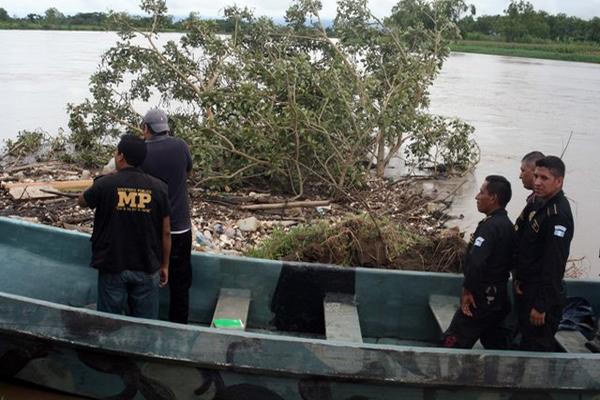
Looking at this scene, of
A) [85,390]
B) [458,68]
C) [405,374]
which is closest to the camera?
[405,374]

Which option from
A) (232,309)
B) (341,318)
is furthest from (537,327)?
(232,309)

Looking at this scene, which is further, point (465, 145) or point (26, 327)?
point (465, 145)

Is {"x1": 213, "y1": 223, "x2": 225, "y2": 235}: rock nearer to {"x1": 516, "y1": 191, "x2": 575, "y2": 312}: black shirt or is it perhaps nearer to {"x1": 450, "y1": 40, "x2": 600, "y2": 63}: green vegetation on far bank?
{"x1": 516, "y1": 191, "x2": 575, "y2": 312}: black shirt

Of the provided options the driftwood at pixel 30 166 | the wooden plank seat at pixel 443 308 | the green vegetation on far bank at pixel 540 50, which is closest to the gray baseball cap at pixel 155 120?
the wooden plank seat at pixel 443 308

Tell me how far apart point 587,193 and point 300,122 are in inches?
241

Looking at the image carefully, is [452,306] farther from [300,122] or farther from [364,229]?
[300,122]

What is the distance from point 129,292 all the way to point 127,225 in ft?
1.41

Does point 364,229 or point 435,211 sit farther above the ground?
point 364,229

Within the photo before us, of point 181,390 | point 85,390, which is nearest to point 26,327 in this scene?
point 85,390

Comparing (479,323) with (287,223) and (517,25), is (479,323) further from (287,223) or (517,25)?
(517,25)

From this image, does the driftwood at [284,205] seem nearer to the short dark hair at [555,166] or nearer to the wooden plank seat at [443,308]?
the wooden plank seat at [443,308]

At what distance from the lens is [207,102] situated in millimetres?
8406

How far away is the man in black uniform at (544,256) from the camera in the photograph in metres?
3.59

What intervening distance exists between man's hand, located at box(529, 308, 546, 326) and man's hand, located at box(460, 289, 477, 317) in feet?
0.97
